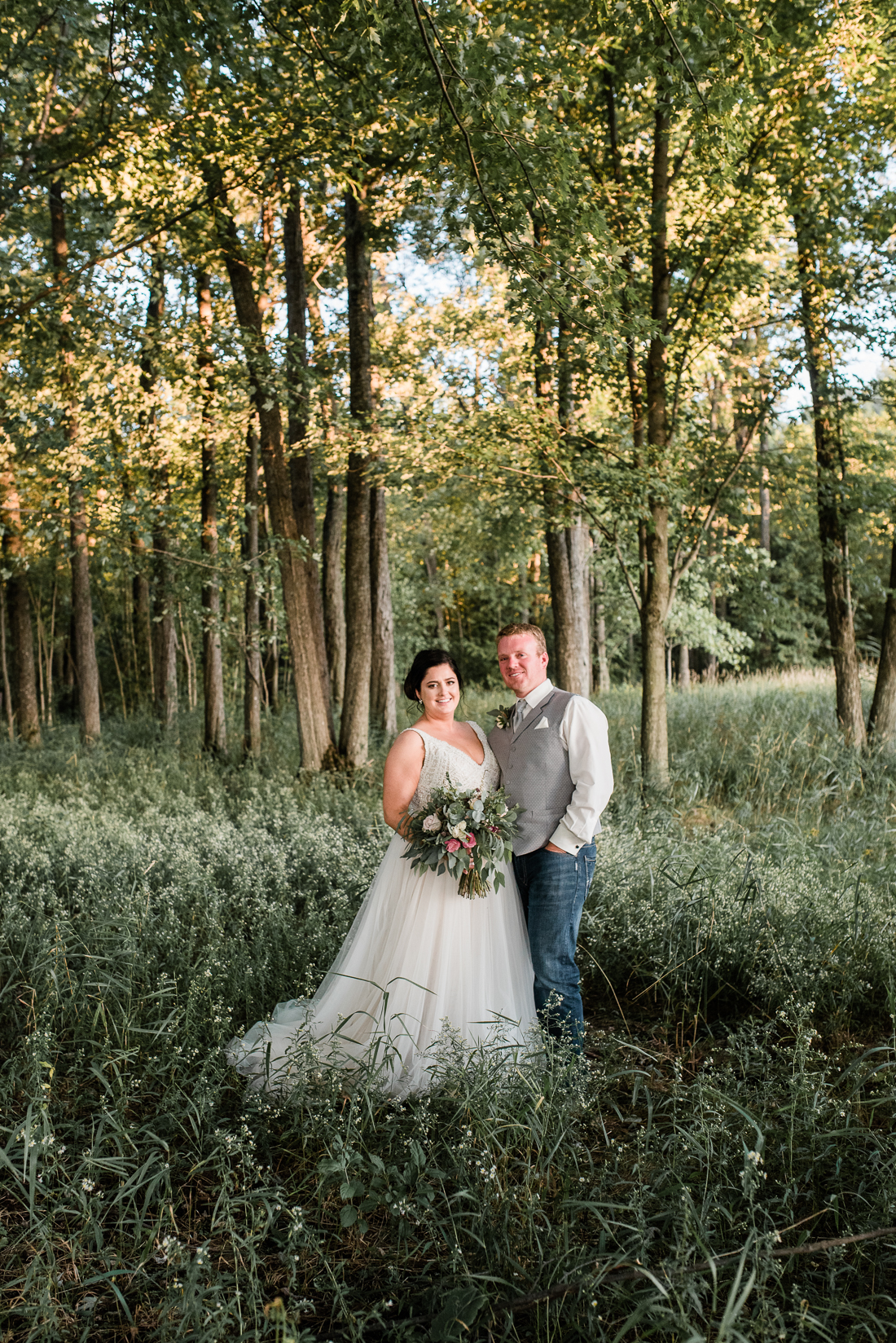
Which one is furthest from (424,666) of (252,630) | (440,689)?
(252,630)

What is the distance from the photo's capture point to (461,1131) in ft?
11.2

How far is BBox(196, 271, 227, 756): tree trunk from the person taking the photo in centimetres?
1111

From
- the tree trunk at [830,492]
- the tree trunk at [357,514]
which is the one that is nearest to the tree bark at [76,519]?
the tree trunk at [357,514]

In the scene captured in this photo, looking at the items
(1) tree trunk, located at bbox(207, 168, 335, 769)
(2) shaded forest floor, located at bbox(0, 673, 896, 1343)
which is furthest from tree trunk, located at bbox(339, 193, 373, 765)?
(2) shaded forest floor, located at bbox(0, 673, 896, 1343)

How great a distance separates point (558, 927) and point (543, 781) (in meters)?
0.69

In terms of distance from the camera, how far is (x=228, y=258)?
966 cm

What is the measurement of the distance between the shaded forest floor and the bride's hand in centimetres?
106

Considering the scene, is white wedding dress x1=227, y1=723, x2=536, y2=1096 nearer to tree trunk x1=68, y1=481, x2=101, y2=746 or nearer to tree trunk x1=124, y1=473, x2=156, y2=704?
tree trunk x1=68, y1=481, x2=101, y2=746

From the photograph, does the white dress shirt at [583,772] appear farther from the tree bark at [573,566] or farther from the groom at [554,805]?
the tree bark at [573,566]

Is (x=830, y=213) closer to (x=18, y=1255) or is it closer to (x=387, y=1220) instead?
(x=387, y=1220)

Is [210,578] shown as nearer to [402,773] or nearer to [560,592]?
[560,592]

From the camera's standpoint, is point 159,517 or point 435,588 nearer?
point 159,517

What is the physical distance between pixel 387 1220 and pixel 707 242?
8277 millimetres

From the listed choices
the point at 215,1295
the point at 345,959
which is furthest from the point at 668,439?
the point at 215,1295
